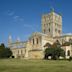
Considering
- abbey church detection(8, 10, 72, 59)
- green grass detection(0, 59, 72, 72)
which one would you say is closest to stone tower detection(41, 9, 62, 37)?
abbey church detection(8, 10, 72, 59)

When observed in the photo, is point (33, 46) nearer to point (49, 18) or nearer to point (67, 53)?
point (67, 53)

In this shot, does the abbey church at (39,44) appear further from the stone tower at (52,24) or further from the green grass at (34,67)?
the green grass at (34,67)

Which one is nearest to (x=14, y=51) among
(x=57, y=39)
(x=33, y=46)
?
(x=33, y=46)

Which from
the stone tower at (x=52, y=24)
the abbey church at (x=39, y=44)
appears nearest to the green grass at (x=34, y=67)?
the abbey church at (x=39, y=44)

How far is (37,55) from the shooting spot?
81.4 m

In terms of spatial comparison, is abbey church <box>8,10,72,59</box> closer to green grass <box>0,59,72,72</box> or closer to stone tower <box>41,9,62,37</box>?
stone tower <box>41,9,62,37</box>

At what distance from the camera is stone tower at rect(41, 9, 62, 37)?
10215cm

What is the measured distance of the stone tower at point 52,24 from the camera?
102 m

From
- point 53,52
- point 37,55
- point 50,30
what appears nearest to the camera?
point 53,52

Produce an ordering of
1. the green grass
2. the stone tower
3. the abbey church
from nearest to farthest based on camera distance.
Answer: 1. the green grass
2. the abbey church
3. the stone tower

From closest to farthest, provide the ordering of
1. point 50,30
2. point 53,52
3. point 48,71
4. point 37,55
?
1. point 48,71
2. point 53,52
3. point 37,55
4. point 50,30

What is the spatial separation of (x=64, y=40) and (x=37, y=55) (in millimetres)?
12689

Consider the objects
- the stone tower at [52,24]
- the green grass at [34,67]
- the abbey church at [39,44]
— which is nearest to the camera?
the green grass at [34,67]

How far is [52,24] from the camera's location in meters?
102
